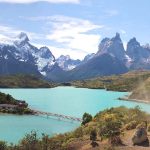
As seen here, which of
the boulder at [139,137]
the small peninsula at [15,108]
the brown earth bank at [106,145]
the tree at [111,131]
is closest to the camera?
the brown earth bank at [106,145]

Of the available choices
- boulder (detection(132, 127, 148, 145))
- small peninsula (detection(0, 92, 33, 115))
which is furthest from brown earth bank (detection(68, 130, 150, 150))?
small peninsula (detection(0, 92, 33, 115))

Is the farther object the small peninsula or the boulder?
the small peninsula

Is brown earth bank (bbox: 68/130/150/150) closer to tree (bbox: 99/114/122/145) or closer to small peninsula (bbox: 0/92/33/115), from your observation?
tree (bbox: 99/114/122/145)

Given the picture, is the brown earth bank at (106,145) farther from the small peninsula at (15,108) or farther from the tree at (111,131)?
the small peninsula at (15,108)

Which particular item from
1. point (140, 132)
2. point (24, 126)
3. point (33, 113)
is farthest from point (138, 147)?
point (33, 113)

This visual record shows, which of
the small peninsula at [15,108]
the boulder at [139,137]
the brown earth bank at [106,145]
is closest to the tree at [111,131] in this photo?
the brown earth bank at [106,145]

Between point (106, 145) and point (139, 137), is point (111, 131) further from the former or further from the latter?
point (139, 137)

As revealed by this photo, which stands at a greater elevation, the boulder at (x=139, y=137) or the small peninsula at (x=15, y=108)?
the boulder at (x=139, y=137)

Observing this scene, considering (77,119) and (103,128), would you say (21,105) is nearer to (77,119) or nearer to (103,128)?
(77,119)

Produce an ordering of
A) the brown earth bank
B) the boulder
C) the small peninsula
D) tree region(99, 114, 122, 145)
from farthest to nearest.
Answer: the small peninsula → tree region(99, 114, 122, 145) → the boulder → the brown earth bank

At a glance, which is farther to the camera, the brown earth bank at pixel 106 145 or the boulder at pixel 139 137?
the boulder at pixel 139 137

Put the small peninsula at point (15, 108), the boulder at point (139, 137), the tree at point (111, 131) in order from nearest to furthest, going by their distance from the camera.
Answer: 1. the boulder at point (139, 137)
2. the tree at point (111, 131)
3. the small peninsula at point (15, 108)

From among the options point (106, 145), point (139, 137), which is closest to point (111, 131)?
point (106, 145)

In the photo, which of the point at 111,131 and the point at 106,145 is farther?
the point at 111,131
